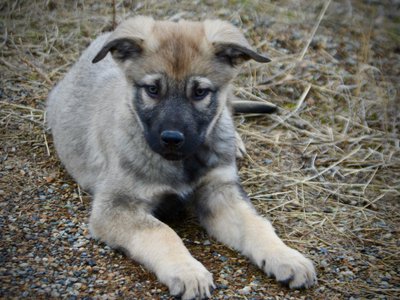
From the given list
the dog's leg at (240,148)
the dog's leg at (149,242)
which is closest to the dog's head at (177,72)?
the dog's leg at (149,242)

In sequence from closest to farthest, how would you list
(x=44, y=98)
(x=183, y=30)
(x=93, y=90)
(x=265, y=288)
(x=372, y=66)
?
(x=265, y=288)
(x=183, y=30)
(x=93, y=90)
(x=44, y=98)
(x=372, y=66)

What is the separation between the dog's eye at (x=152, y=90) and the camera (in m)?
4.03

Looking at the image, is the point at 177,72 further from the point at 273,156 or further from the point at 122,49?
the point at 273,156

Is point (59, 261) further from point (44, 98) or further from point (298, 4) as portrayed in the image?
point (298, 4)

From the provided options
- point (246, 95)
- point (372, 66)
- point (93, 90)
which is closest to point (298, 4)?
point (372, 66)

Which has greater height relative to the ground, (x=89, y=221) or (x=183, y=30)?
(x=183, y=30)

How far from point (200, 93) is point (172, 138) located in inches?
16.1

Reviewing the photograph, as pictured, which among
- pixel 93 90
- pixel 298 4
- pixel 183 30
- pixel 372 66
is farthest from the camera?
pixel 298 4

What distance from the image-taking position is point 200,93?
4.07 m

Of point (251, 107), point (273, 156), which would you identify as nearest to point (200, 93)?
point (273, 156)

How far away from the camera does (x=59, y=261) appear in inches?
158

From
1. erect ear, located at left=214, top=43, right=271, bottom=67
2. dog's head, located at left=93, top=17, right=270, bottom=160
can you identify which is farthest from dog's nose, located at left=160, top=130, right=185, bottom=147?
erect ear, located at left=214, top=43, right=271, bottom=67

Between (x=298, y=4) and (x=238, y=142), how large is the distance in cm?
309

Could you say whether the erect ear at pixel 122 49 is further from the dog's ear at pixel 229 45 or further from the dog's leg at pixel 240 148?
the dog's leg at pixel 240 148
